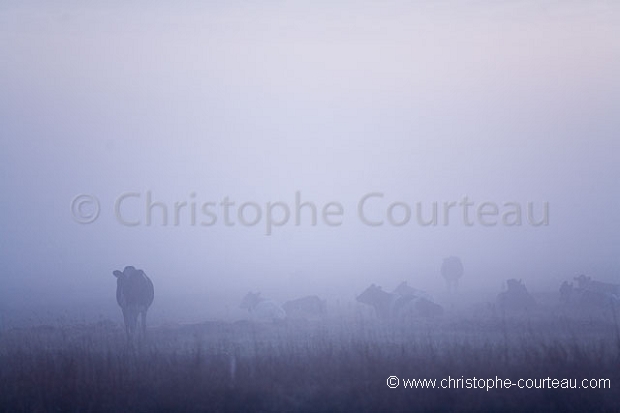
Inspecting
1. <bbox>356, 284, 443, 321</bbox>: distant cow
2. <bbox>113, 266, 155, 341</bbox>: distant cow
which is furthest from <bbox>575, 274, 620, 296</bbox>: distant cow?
<bbox>113, 266, 155, 341</bbox>: distant cow

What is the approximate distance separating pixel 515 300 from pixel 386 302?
622cm

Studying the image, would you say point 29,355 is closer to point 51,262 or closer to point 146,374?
point 146,374

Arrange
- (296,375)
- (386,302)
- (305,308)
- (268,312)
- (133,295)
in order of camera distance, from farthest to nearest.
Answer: (305,308) → (386,302) → (268,312) → (133,295) → (296,375)

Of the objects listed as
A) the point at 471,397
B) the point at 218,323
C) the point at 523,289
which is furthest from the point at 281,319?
the point at 471,397

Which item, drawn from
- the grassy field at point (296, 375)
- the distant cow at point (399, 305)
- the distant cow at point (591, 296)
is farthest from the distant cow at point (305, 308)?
the grassy field at point (296, 375)

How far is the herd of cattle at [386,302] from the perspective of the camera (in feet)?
89.0

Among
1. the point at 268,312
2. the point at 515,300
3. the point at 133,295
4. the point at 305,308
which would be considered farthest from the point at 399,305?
the point at 133,295

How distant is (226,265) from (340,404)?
103421mm

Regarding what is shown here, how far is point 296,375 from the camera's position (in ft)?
53.7

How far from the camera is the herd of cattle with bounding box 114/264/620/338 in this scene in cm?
2712

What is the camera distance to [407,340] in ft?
72.0
